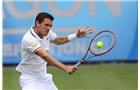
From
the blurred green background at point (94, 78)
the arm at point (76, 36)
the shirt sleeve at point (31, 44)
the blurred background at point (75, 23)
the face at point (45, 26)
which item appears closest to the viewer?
the shirt sleeve at point (31, 44)

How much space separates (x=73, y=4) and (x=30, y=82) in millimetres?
5226

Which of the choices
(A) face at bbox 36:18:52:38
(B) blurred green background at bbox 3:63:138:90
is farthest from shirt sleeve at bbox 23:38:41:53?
(B) blurred green background at bbox 3:63:138:90

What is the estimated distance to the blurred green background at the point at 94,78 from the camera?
351 inches

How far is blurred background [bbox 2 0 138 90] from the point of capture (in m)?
10.7

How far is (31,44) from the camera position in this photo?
5867 millimetres

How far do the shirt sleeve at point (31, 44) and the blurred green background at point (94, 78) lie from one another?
302cm

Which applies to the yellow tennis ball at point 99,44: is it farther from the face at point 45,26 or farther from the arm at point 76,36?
the face at point 45,26

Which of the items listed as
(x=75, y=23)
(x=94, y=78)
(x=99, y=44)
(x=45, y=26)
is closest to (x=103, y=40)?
(x=99, y=44)

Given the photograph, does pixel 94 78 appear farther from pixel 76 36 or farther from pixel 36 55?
pixel 36 55

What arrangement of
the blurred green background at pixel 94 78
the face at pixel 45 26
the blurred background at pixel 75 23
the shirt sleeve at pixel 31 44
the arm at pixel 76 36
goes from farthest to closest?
the blurred background at pixel 75 23, the blurred green background at pixel 94 78, the arm at pixel 76 36, the face at pixel 45 26, the shirt sleeve at pixel 31 44

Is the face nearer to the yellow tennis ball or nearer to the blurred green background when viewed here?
the yellow tennis ball

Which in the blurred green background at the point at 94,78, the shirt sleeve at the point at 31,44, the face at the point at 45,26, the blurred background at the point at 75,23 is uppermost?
the face at the point at 45,26

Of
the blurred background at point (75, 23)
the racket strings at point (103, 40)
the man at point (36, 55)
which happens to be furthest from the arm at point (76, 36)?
the blurred background at point (75, 23)

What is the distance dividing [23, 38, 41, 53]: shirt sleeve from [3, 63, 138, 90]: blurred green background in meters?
3.02
